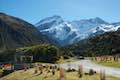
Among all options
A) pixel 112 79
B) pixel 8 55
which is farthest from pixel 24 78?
pixel 8 55

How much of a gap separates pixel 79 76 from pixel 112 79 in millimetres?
6146

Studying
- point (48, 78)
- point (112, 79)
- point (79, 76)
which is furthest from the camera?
point (48, 78)

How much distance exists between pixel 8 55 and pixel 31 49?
1177cm

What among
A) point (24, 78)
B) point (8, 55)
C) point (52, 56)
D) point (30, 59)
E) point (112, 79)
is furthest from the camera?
point (8, 55)

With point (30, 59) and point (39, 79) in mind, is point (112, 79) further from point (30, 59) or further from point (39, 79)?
point (30, 59)

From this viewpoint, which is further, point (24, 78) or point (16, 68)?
point (16, 68)

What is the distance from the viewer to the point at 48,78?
49625mm

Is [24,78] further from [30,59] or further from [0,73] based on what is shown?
[30,59]

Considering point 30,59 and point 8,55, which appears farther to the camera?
point 8,55

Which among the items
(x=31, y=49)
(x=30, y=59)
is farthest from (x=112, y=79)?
(x=31, y=49)

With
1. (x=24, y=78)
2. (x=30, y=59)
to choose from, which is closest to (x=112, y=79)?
(x=24, y=78)

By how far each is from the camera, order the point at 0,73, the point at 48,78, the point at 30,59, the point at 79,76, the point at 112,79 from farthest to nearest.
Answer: the point at 30,59 → the point at 0,73 → the point at 48,78 → the point at 79,76 → the point at 112,79

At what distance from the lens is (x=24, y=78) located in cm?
5591

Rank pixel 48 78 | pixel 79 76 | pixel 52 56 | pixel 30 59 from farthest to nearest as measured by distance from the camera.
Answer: pixel 52 56 < pixel 30 59 < pixel 48 78 < pixel 79 76
